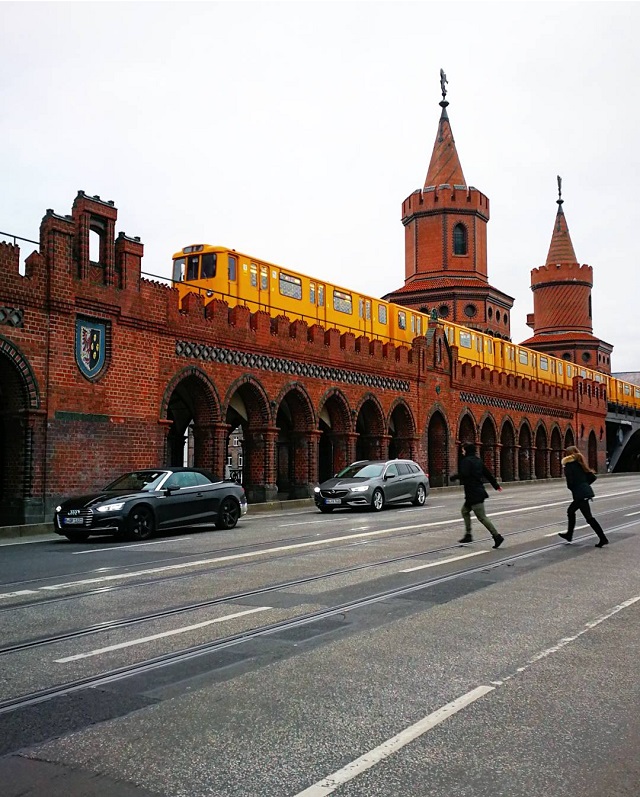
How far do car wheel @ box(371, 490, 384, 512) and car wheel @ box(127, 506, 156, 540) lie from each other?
8.86m

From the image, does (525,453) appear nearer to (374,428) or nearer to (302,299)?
(374,428)

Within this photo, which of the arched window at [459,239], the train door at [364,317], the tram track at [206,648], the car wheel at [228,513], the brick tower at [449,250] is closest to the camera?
the tram track at [206,648]

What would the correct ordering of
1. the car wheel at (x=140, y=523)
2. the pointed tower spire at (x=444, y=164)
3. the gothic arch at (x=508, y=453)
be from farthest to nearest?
the pointed tower spire at (x=444, y=164), the gothic arch at (x=508, y=453), the car wheel at (x=140, y=523)

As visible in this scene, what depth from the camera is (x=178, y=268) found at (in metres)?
28.3

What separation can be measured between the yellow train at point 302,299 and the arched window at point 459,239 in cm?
1538

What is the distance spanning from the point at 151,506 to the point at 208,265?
43.7 ft

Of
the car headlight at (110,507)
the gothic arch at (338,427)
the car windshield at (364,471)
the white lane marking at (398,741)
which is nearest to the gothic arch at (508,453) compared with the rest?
the gothic arch at (338,427)

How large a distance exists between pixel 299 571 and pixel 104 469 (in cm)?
1295

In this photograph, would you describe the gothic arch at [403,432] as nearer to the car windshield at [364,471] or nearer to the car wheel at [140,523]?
the car windshield at [364,471]

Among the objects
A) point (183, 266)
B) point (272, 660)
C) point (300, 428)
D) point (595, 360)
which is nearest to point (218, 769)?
point (272, 660)

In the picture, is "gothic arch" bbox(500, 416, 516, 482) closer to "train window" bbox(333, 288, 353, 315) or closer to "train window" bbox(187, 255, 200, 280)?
"train window" bbox(333, 288, 353, 315)

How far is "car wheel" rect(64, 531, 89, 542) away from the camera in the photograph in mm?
15484

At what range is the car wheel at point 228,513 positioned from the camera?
1798 centimetres

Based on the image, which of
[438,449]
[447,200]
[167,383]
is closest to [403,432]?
[438,449]
